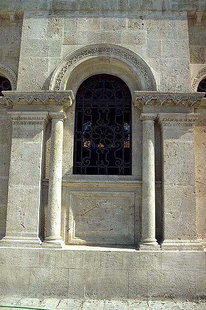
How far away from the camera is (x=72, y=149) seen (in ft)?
29.3

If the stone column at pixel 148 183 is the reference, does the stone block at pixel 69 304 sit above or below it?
below

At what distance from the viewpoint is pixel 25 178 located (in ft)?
27.8

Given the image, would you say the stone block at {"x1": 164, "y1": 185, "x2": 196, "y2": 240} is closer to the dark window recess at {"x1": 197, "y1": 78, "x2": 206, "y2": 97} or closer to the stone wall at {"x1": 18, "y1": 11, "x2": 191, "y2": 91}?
the stone wall at {"x1": 18, "y1": 11, "x2": 191, "y2": 91}

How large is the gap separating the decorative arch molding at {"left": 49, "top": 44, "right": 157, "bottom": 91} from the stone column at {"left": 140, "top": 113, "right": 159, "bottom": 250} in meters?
0.99

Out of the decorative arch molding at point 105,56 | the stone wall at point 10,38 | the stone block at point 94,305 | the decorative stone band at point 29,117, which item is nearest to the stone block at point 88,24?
the decorative arch molding at point 105,56

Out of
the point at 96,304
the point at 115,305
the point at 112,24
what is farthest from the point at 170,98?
the point at 96,304

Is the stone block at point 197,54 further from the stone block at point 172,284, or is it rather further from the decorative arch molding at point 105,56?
the stone block at point 172,284

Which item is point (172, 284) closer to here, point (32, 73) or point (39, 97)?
point (39, 97)

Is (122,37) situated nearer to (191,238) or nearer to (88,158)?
(88,158)

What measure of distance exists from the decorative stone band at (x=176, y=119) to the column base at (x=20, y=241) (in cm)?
411

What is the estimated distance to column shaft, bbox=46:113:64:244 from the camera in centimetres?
828

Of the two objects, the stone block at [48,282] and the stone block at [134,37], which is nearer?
the stone block at [48,282]

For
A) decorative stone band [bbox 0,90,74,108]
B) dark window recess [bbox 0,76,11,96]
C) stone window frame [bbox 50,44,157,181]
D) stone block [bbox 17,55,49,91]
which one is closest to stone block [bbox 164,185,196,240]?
stone window frame [bbox 50,44,157,181]

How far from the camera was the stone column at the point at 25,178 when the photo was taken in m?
8.23
